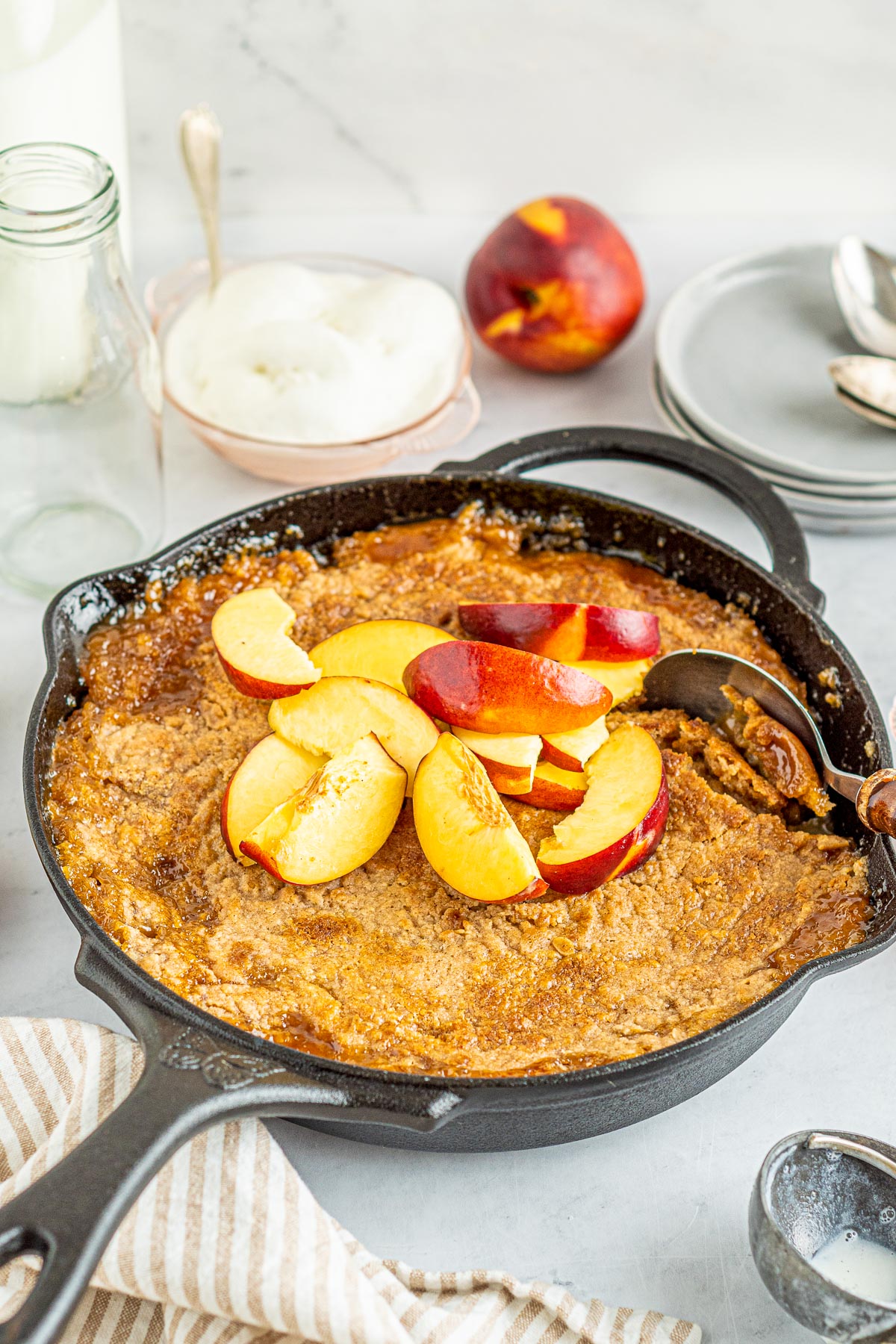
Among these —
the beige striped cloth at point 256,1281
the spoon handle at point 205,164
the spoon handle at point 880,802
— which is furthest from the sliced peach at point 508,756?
the spoon handle at point 205,164

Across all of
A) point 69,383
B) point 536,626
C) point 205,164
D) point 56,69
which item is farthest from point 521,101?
point 536,626

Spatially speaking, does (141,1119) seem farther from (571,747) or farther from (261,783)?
(571,747)

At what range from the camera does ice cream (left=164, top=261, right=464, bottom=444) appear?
6.23ft

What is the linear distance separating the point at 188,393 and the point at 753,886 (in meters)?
1.12

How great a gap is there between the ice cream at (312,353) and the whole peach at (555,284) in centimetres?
8

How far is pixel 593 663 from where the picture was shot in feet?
5.00

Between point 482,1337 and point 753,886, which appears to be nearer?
point 482,1337

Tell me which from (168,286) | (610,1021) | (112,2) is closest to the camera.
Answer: (610,1021)

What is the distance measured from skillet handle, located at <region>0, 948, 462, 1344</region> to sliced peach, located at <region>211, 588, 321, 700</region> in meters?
0.40

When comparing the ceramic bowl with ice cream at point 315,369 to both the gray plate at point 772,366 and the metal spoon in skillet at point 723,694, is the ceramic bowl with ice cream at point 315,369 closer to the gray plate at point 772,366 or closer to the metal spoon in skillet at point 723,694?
the gray plate at point 772,366

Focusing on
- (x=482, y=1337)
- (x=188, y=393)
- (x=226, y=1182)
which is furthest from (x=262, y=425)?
(x=482, y=1337)

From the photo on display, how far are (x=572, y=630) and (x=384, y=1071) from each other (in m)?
0.58

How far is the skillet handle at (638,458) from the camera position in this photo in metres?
1.71

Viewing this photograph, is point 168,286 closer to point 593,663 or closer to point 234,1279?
point 593,663
